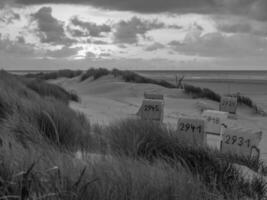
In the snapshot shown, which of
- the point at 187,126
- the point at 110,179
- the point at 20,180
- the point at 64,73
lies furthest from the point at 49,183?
the point at 64,73

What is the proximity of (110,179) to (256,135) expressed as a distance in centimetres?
302

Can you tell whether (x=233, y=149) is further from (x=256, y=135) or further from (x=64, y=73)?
(x=64, y=73)

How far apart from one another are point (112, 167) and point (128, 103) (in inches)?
466

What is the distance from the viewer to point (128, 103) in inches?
589

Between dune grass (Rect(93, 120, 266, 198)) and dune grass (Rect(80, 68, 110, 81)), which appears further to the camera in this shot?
dune grass (Rect(80, 68, 110, 81))

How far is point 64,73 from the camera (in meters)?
32.2

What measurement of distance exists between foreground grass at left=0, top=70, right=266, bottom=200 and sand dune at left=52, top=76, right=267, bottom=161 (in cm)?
236

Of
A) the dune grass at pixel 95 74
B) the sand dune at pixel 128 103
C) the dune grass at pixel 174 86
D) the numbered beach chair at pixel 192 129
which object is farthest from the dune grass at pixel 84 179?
the dune grass at pixel 95 74

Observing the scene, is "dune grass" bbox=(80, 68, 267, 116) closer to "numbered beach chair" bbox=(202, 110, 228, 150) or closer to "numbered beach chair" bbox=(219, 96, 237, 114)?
"numbered beach chair" bbox=(219, 96, 237, 114)

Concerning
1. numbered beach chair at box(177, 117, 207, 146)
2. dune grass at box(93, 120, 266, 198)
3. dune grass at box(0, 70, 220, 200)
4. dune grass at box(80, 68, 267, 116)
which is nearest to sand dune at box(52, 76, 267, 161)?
dune grass at box(80, 68, 267, 116)

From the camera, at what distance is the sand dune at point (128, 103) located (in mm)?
10438

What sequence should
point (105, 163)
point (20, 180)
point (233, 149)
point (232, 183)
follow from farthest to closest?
point (233, 149), point (232, 183), point (105, 163), point (20, 180)

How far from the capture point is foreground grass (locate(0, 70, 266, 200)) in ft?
8.74

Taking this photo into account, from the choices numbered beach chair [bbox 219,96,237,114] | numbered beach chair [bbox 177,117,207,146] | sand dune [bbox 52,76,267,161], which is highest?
numbered beach chair [bbox 177,117,207,146]
